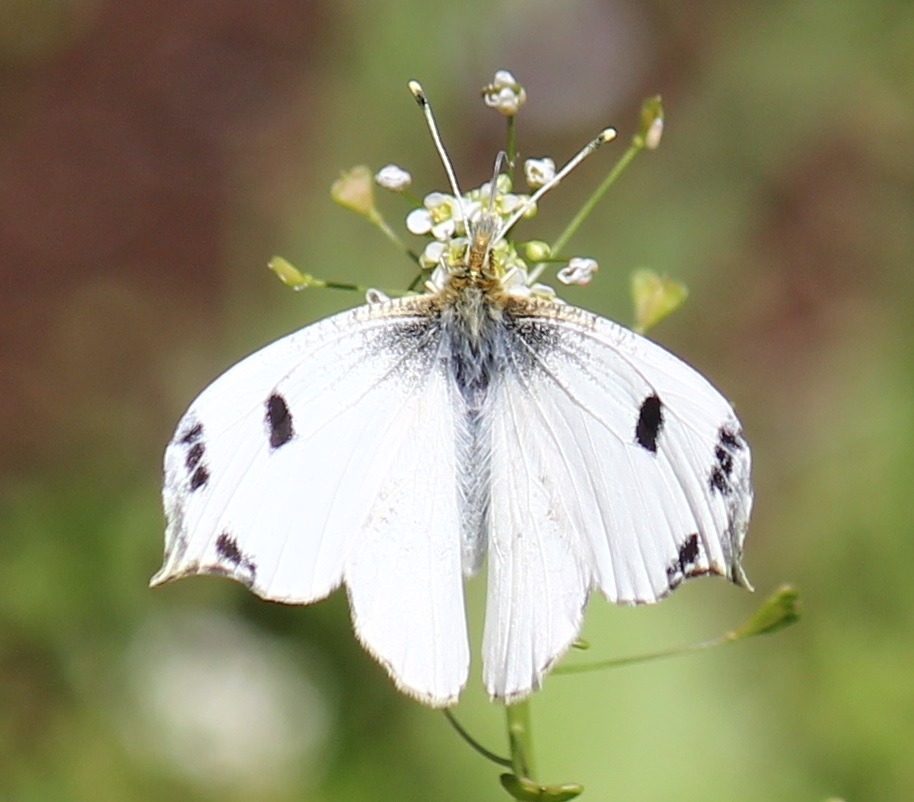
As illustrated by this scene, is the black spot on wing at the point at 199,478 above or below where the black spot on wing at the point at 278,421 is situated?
below

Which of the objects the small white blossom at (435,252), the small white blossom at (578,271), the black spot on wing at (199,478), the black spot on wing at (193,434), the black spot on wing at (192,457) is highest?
the small white blossom at (435,252)

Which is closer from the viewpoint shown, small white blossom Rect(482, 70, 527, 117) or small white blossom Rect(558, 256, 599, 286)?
small white blossom Rect(558, 256, 599, 286)

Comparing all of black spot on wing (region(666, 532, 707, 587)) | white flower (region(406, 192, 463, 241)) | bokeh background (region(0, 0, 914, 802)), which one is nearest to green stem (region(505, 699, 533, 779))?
black spot on wing (region(666, 532, 707, 587))

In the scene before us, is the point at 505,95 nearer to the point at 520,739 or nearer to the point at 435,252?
the point at 435,252

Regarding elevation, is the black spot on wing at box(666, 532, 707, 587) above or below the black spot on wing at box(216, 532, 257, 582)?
below

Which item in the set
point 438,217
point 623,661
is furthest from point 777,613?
point 438,217

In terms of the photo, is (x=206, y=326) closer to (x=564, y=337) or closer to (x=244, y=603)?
(x=244, y=603)

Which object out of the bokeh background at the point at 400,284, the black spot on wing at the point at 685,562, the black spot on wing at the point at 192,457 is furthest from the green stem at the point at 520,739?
the bokeh background at the point at 400,284

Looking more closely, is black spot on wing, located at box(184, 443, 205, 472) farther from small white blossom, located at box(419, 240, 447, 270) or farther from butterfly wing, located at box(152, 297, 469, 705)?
small white blossom, located at box(419, 240, 447, 270)

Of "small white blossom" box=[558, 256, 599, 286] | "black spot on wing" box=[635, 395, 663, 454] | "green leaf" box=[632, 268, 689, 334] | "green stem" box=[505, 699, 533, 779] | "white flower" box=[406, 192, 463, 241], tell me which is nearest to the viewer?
"black spot on wing" box=[635, 395, 663, 454]

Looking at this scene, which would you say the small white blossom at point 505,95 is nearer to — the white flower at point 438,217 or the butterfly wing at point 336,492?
the white flower at point 438,217
